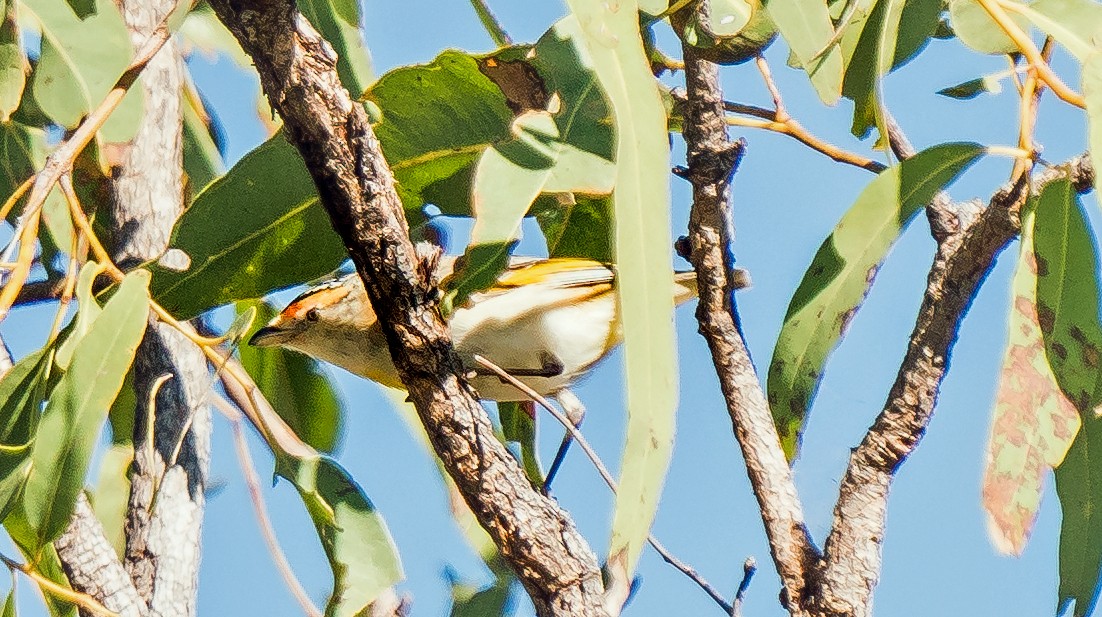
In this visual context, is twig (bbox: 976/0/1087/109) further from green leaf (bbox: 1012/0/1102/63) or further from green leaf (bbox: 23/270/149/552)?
green leaf (bbox: 23/270/149/552)

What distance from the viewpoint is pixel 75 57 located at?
6.29ft

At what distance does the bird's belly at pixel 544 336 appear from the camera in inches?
98.0

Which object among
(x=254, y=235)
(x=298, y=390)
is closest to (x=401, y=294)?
(x=254, y=235)

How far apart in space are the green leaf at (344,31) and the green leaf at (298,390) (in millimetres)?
670

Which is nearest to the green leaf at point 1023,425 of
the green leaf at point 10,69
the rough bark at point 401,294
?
the rough bark at point 401,294

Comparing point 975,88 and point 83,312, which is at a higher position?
point 83,312

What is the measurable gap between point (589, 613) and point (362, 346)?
1.24 m

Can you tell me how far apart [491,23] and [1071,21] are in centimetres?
103

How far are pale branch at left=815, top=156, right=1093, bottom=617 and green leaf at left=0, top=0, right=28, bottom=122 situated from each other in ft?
4.90

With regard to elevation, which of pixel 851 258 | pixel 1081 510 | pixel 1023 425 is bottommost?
pixel 1081 510

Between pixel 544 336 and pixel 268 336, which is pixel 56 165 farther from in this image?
pixel 544 336

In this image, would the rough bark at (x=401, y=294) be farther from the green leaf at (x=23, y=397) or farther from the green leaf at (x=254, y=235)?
the green leaf at (x=23, y=397)

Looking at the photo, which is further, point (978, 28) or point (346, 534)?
point (346, 534)

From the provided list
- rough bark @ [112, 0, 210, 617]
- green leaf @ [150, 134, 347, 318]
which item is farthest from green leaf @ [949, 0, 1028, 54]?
rough bark @ [112, 0, 210, 617]
